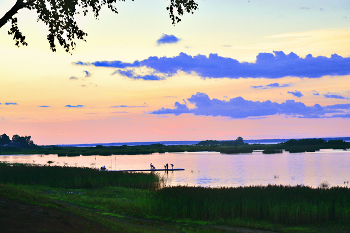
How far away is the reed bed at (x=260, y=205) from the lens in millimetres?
20766

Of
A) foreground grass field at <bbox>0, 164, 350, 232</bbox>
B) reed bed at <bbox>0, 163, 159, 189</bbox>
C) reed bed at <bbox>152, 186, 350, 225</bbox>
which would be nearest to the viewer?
foreground grass field at <bbox>0, 164, 350, 232</bbox>

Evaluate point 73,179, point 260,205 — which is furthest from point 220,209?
point 73,179

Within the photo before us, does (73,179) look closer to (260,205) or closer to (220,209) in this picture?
(220,209)

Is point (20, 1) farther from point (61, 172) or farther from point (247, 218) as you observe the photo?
point (61, 172)

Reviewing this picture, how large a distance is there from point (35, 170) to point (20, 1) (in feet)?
93.6

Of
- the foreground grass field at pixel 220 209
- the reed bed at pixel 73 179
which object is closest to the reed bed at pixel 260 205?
the foreground grass field at pixel 220 209

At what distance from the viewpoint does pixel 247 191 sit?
983 inches

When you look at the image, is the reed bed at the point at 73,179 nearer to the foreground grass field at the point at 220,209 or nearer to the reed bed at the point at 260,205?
the foreground grass field at the point at 220,209

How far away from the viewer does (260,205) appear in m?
22.1

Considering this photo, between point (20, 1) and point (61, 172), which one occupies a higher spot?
point (20, 1)

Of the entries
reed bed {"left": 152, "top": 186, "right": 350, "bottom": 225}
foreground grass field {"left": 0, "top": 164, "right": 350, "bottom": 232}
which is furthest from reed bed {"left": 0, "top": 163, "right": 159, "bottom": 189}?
reed bed {"left": 152, "top": 186, "right": 350, "bottom": 225}

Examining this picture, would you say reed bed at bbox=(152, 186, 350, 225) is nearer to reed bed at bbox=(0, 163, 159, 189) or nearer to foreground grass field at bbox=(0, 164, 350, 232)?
foreground grass field at bbox=(0, 164, 350, 232)

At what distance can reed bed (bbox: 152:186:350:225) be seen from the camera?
20766mm

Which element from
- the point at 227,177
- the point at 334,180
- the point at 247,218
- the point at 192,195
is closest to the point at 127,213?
the point at 192,195
